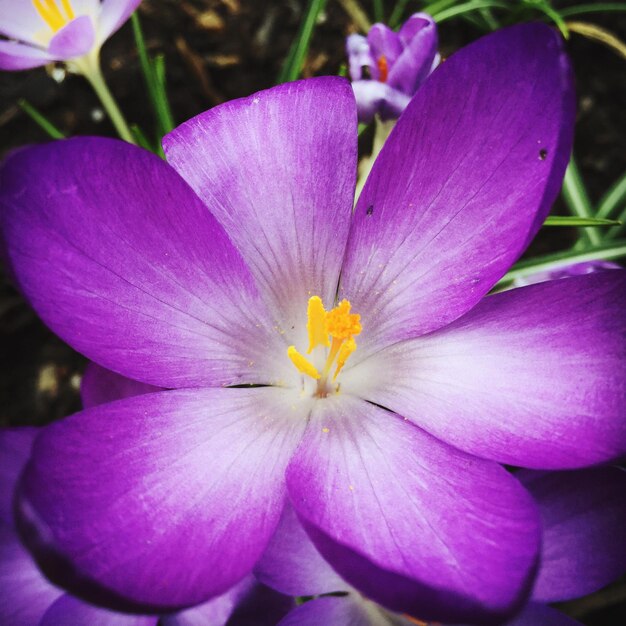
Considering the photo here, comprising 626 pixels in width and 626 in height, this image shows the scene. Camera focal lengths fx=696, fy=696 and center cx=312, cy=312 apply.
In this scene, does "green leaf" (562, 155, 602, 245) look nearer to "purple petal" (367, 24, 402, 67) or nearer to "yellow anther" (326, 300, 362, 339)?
"purple petal" (367, 24, 402, 67)

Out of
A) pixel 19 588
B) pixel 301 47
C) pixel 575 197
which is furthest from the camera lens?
pixel 575 197

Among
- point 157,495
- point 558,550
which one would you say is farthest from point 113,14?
point 558,550

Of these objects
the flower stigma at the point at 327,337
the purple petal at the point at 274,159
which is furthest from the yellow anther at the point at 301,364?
the purple petal at the point at 274,159

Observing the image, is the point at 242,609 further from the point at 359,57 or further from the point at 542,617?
the point at 359,57


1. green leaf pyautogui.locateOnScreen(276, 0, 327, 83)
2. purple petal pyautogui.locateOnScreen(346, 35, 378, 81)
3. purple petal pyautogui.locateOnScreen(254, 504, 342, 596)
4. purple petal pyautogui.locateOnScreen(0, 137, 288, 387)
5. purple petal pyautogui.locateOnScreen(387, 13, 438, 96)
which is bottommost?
purple petal pyautogui.locateOnScreen(254, 504, 342, 596)

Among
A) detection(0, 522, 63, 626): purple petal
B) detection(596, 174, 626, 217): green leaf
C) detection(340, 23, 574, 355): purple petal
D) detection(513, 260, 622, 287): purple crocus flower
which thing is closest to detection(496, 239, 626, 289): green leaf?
detection(513, 260, 622, 287): purple crocus flower

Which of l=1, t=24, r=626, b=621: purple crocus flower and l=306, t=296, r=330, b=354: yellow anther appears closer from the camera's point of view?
l=1, t=24, r=626, b=621: purple crocus flower
